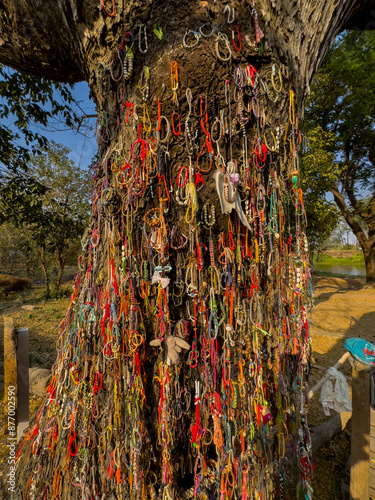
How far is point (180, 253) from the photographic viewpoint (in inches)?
61.5

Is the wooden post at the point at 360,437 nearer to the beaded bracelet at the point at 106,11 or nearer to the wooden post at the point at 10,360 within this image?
the beaded bracelet at the point at 106,11

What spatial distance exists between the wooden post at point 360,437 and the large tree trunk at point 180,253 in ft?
3.11

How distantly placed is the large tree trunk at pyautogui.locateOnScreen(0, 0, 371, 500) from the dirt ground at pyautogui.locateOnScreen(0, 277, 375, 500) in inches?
34.2

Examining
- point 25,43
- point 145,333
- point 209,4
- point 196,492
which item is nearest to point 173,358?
point 145,333

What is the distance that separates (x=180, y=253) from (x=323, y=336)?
246 inches

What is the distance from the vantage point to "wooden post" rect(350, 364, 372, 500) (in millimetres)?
2180

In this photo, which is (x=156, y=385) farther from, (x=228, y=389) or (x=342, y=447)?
(x=342, y=447)

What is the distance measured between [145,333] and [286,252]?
1.13 m

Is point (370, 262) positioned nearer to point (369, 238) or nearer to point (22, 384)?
point (369, 238)

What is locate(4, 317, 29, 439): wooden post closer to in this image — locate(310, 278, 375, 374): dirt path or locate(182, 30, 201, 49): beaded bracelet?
locate(182, 30, 201, 49): beaded bracelet

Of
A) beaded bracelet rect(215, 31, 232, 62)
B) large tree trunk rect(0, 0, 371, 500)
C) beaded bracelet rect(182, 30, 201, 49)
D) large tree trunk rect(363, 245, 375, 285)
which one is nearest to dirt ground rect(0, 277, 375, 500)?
large tree trunk rect(0, 0, 371, 500)

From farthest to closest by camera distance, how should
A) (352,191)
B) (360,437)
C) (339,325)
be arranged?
(352,191) < (339,325) < (360,437)

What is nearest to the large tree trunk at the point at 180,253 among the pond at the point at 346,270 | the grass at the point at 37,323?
the grass at the point at 37,323

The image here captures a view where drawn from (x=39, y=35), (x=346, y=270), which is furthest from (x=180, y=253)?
(x=346, y=270)
